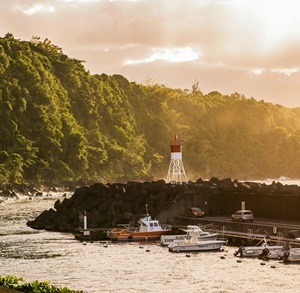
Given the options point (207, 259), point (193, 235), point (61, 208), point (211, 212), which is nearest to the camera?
point (207, 259)

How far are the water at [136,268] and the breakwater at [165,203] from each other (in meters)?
10.9

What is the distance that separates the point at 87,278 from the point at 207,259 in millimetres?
13372

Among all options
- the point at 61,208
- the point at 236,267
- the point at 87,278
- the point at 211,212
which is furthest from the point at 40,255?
the point at 61,208

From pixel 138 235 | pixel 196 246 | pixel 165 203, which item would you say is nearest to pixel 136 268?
pixel 196 246

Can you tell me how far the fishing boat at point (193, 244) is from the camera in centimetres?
7025

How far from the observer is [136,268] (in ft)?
200

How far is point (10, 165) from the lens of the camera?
19862 centimetres

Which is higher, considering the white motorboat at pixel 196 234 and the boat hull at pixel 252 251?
the white motorboat at pixel 196 234

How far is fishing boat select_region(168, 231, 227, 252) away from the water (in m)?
0.83

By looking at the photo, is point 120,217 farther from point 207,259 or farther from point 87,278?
point 87,278

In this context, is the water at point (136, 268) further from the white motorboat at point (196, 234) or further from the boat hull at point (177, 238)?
the white motorboat at point (196, 234)

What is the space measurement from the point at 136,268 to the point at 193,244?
37.2 ft

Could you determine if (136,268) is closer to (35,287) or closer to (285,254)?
(285,254)

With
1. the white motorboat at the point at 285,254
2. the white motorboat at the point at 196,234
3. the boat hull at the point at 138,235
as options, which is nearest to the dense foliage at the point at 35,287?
the white motorboat at the point at 285,254
